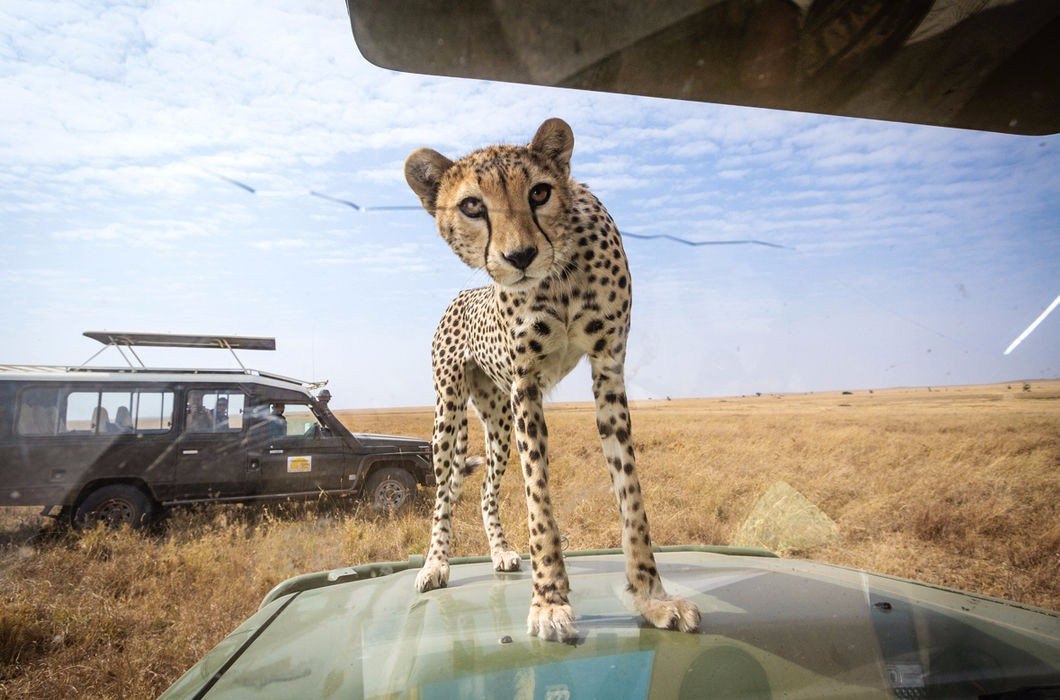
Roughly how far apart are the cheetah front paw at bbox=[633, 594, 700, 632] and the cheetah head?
2.34 feet

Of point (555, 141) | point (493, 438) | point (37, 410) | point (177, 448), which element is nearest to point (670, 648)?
point (555, 141)

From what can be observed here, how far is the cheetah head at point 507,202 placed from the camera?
4.40 ft

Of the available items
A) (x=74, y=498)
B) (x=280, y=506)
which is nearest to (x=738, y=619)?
(x=280, y=506)

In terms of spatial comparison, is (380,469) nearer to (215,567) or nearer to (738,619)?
(215,567)

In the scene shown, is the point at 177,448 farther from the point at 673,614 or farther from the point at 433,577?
the point at 673,614

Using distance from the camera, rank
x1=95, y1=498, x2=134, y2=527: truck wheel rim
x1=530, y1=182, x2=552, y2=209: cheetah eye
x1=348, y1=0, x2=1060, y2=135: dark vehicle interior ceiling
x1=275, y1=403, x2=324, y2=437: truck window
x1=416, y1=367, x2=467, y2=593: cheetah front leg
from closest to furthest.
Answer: x1=348, y1=0, x2=1060, y2=135: dark vehicle interior ceiling
x1=530, y1=182, x2=552, y2=209: cheetah eye
x1=416, y1=367, x2=467, y2=593: cheetah front leg
x1=95, y1=498, x2=134, y2=527: truck wheel rim
x1=275, y1=403, x2=324, y2=437: truck window

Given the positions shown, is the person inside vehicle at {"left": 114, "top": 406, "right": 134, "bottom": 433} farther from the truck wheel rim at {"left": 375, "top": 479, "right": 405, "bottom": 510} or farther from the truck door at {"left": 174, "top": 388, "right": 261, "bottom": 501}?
the truck wheel rim at {"left": 375, "top": 479, "right": 405, "bottom": 510}

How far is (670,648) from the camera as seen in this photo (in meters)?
1.13

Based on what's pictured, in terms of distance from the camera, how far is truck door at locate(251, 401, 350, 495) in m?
3.57

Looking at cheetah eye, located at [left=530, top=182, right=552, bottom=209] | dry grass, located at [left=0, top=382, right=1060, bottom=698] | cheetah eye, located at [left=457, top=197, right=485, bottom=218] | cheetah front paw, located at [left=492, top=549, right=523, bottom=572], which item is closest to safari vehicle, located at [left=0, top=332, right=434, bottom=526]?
dry grass, located at [left=0, top=382, right=1060, bottom=698]

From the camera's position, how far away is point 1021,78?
1.30m

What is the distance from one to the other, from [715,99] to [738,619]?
1.11 metres

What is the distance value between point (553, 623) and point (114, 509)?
2903 millimetres

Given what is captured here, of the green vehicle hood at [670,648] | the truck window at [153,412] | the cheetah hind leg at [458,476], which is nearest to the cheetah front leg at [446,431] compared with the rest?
the cheetah hind leg at [458,476]
